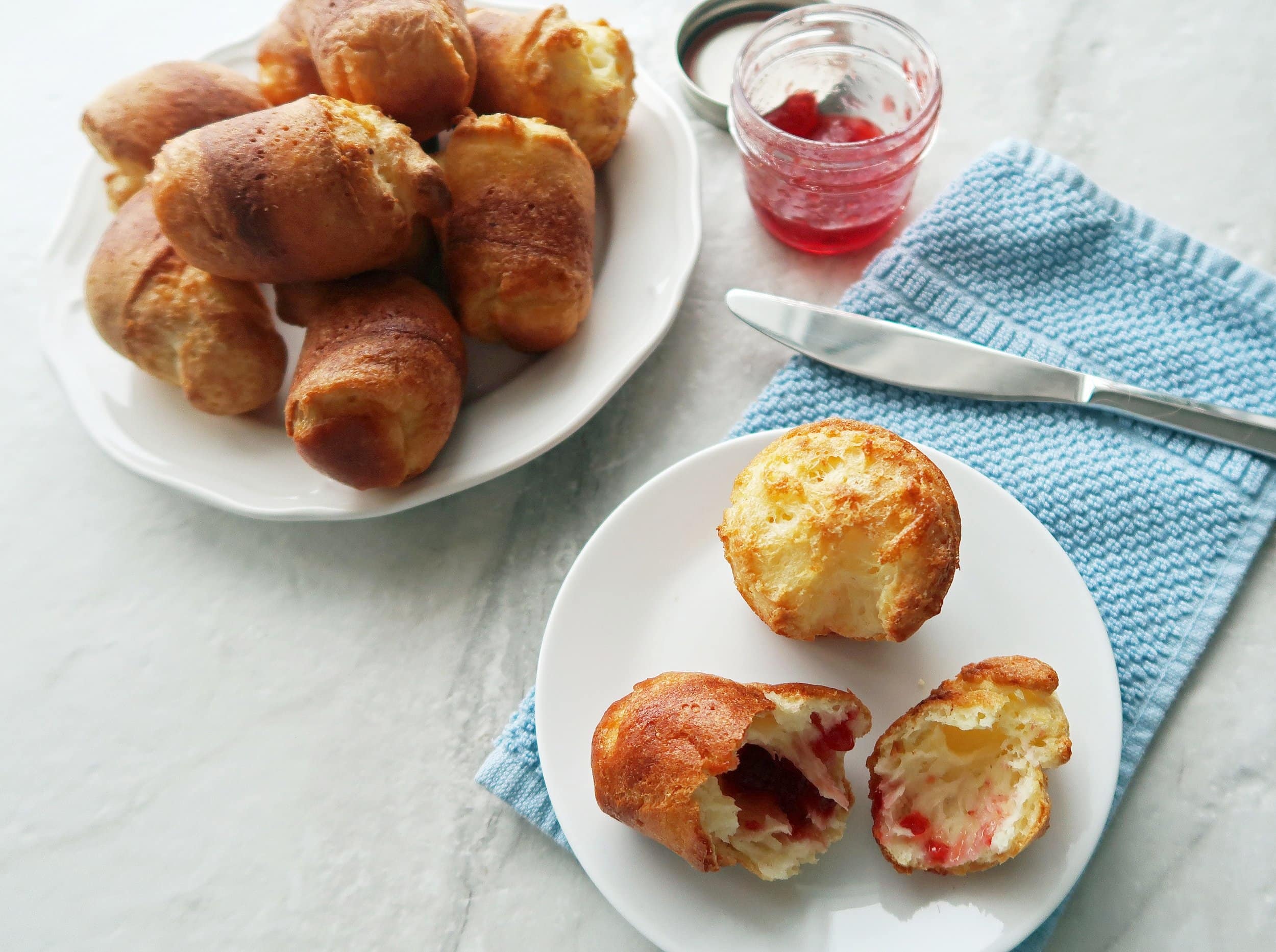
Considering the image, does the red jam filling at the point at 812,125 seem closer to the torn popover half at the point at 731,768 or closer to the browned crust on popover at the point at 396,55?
the browned crust on popover at the point at 396,55

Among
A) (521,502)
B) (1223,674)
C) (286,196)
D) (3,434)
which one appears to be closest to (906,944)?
(1223,674)

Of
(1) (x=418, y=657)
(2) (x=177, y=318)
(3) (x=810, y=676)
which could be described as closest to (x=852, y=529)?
(3) (x=810, y=676)

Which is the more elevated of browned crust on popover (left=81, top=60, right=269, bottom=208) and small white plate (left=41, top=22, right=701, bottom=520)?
browned crust on popover (left=81, top=60, right=269, bottom=208)

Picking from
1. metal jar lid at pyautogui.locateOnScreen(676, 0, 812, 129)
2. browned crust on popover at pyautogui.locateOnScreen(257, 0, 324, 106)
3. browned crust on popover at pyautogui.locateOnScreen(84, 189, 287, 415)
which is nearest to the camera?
browned crust on popover at pyautogui.locateOnScreen(84, 189, 287, 415)

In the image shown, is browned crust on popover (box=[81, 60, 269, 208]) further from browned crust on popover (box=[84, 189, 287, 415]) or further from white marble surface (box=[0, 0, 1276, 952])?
white marble surface (box=[0, 0, 1276, 952])

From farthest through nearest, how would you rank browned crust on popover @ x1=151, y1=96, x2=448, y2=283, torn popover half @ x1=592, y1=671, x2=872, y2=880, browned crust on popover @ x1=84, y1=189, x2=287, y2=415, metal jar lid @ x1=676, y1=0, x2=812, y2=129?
metal jar lid @ x1=676, y1=0, x2=812, y2=129
browned crust on popover @ x1=84, y1=189, x2=287, y2=415
browned crust on popover @ x1=151, y1=96, x2=448, y2=283
torn popover half @ x1=592, y1=671, x2=872, y2=880

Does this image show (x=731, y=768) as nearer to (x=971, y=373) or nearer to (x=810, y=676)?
(x=810, y=676)

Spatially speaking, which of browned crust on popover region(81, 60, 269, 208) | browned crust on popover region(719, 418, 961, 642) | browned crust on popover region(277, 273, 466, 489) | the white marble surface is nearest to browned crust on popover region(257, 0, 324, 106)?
browned crust on popover region(81, 60, 269, 208)
